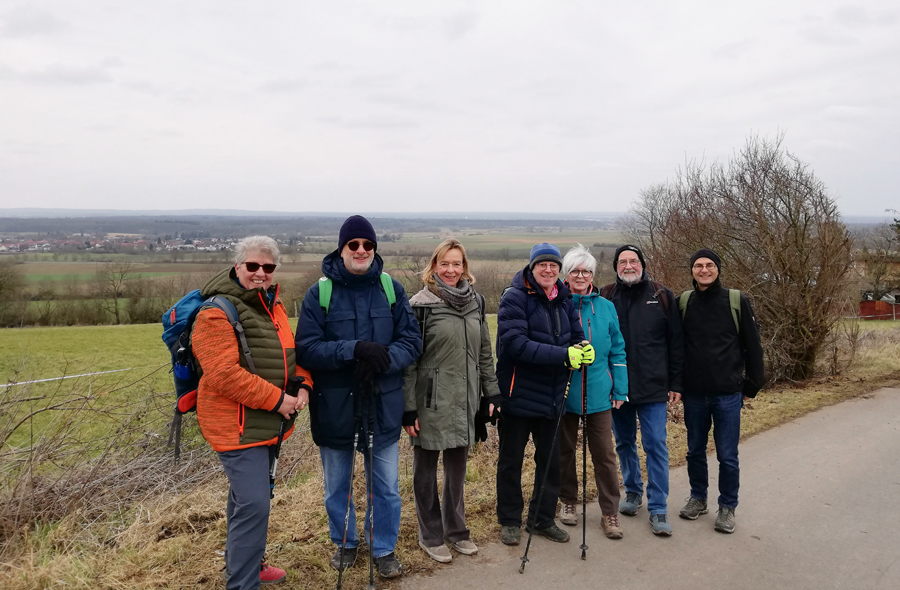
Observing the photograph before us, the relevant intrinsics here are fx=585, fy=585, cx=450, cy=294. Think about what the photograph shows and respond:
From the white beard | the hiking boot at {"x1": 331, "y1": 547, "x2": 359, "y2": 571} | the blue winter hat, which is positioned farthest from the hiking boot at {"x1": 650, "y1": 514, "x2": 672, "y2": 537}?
the hiking boot at {"x1": 331, "y1": 547, "x2": 359, "y2": 571}

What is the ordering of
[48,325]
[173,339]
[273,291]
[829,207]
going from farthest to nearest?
[48,325] < [829,207] < [273,291] < [173,339]

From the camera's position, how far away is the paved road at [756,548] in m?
4.04

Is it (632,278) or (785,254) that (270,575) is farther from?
(785,254)

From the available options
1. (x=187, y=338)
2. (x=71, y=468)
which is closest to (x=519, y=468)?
(x=187, y=338)

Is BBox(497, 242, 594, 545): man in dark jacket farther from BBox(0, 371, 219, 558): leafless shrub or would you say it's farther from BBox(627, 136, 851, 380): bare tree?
BBox(627, 136, 851, 380): bare tree

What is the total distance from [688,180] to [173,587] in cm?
1687

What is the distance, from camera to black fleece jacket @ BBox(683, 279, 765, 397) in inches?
195

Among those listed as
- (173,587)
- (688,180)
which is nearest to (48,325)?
(688,180)

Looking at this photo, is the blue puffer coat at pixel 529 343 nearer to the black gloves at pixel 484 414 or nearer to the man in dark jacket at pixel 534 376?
the man in dark jacket at pixel 534 376

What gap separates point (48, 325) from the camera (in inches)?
1578

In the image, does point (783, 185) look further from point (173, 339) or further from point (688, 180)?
point (173, 339)

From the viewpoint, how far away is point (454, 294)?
14.2 feet

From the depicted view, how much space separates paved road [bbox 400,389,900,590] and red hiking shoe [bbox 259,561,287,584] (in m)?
0.81

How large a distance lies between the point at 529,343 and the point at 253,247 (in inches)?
82.0
